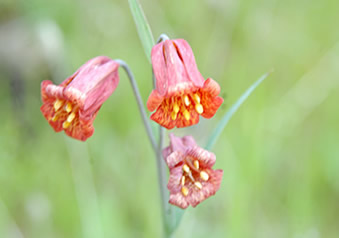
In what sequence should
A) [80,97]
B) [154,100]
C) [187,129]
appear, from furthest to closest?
[187,129] < [80,97] < [154,100]

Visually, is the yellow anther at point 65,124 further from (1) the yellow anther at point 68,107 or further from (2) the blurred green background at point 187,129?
(2) the blurred green background at point 187,129

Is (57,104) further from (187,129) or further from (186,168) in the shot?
(187,129)

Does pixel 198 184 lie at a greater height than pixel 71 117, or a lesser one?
lesser

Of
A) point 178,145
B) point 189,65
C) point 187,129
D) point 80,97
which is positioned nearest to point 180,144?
point 178,145

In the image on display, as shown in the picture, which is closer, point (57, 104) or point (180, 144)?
point (57, 104)

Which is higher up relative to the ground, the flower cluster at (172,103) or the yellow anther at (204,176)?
the flower cluster at (172,103)

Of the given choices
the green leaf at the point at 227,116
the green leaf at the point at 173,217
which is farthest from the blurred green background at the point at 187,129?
the green leaf at the point at 227,116
